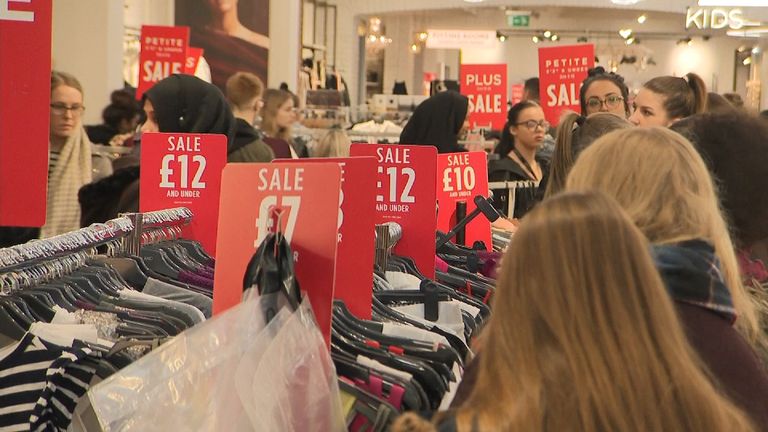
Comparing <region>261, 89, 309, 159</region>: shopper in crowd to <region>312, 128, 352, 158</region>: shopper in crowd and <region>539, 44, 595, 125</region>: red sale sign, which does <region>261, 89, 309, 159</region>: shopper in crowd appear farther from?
<region>539, 44, 595, 125</region>: red sale sign

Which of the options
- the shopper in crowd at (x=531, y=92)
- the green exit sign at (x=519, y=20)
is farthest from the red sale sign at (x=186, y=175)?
the green exit sign at (x=519, y=20)

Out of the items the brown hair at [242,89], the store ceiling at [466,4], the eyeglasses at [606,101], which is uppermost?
the store ceiling at [466,4]

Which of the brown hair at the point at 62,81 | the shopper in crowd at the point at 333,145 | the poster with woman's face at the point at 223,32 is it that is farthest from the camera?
the poster with woman's face at the point at 223,32

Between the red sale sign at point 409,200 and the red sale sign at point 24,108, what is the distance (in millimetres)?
961

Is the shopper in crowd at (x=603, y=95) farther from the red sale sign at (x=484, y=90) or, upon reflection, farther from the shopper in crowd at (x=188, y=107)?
the red sale sign at (x=484, y=90)

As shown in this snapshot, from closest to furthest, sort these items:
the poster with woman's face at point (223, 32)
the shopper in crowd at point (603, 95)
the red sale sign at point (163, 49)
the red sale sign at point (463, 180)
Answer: the red sale sign at point (463, 180) → the shopper in crowd at point (603, 95) → the red sale sign at point (163, 49) → the poster with woman's face at point (223, 32)

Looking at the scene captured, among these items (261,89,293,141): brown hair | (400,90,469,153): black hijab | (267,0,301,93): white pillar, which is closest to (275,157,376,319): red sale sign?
(400,90,469,153): black hijab

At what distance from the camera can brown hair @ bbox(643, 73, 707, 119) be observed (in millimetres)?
4070

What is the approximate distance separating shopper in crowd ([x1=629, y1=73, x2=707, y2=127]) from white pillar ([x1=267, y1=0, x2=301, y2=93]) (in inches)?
428

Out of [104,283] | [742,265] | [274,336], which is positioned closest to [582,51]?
[742,265]

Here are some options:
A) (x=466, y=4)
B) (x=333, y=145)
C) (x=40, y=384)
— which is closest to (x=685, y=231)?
(x=40, y=384)

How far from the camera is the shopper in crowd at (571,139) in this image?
12.0ft

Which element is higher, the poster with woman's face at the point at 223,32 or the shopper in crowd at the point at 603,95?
the poster with woman's face at the point at 223,32

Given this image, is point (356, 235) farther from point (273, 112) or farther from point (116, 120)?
point (116, 120)
